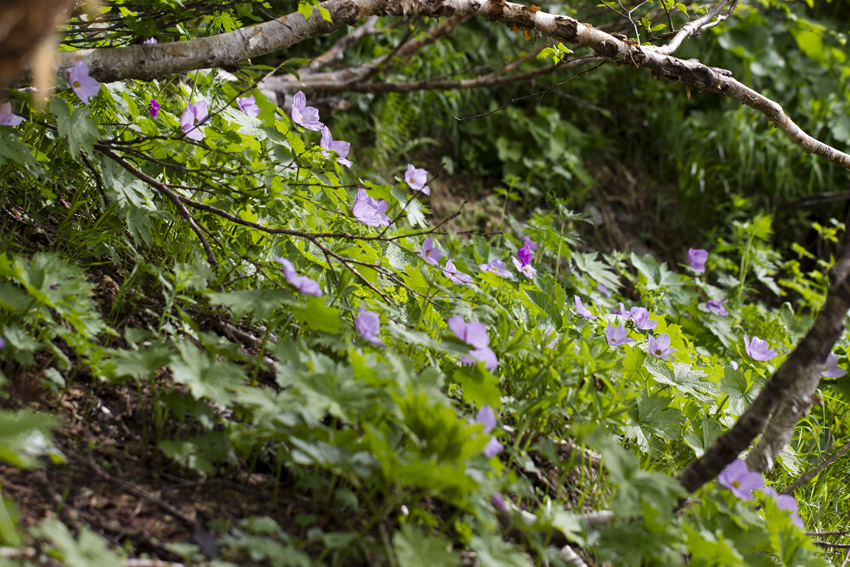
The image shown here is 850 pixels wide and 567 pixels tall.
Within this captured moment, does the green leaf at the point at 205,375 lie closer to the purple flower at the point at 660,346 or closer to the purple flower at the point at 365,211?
the purple flower at the point at 365,211

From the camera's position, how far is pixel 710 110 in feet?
16.1

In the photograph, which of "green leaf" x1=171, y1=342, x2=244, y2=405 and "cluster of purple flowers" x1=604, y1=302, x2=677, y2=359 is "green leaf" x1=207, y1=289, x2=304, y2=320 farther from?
"cluster of purple flowers" x1=604, y1=302, x2=677, y2=359

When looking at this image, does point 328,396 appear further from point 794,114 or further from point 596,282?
point 794,114

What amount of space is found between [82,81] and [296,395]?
3.21 ft

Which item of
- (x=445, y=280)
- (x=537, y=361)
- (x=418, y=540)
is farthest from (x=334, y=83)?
(x=418, y=540)

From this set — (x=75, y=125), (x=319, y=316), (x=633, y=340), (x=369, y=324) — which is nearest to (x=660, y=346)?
(x=633, y=340)

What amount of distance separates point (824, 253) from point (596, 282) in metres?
2.98

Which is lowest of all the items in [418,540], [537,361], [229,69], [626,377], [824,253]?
[824,253]

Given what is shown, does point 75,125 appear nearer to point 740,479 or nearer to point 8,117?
point 8,117

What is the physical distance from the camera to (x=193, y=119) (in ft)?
5.45

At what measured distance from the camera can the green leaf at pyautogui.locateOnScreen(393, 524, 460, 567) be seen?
932 millimetres

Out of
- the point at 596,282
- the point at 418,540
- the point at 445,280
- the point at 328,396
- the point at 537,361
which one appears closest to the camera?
the point at 418,540

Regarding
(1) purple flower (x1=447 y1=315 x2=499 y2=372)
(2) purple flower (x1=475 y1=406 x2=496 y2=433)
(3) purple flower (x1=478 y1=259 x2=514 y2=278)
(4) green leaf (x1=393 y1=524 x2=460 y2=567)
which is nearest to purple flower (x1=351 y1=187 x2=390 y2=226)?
(3) purple flower (x1=478 y1=259 x2=514 y2=278)

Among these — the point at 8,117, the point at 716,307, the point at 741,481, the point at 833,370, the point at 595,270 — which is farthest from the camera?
the point at 716,307
